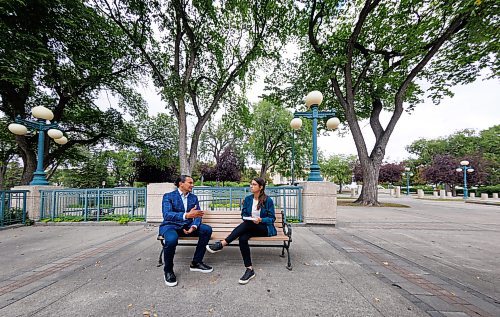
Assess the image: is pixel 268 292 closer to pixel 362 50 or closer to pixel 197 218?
pixel 197 218

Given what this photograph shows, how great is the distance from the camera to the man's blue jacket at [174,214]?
11.1 ft

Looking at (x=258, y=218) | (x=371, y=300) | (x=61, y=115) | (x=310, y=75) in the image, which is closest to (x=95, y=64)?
(x=61, y=115)

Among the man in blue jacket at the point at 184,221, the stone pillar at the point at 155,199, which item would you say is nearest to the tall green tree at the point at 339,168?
the stone pillar at the point at 155,199

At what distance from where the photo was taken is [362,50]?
46.4 feet

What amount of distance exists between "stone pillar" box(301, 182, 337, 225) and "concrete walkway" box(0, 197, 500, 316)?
1.44 meters

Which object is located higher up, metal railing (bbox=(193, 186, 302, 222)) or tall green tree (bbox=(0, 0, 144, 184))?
tall green tree (bbox=(0, 0, 144, 184))

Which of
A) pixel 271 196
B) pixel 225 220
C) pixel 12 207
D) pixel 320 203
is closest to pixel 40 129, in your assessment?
pixel 12 207

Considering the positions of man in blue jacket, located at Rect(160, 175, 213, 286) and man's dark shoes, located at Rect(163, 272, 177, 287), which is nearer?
man's dark shoes, located at Rect(163, 272, 177, 287)

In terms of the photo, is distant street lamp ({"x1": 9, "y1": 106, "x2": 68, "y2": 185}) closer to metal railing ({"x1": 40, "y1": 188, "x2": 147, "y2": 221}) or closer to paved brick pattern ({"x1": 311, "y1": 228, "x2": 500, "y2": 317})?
metal railing ({"x1": 40, "y1": 188, "x2": 147, "y2": 221})

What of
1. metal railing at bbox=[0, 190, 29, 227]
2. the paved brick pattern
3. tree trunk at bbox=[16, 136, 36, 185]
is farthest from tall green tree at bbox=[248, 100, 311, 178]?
the paved brick pattern

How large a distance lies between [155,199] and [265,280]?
505cm

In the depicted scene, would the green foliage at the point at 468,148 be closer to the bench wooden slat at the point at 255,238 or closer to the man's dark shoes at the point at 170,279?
the bench wooden slat at the point at 255,238

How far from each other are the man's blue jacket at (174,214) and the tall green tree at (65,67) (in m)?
10.3

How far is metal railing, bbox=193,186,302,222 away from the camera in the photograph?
283 inches
